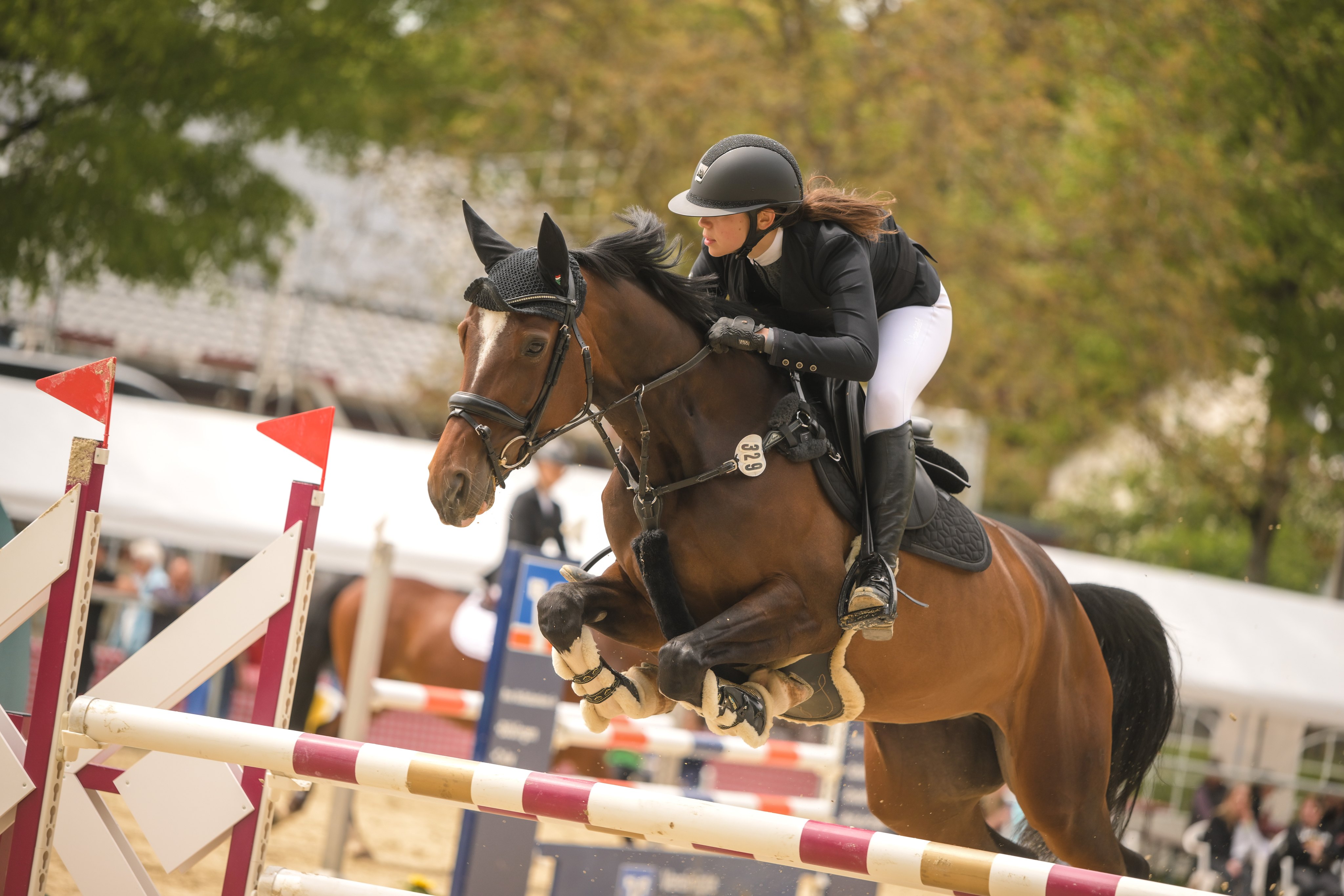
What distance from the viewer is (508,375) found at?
2.54 metres

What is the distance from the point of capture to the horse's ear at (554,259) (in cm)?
257

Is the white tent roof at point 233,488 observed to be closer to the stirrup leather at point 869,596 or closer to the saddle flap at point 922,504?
the saddle flap at point 922,504

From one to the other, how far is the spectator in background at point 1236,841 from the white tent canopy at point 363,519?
1086mm

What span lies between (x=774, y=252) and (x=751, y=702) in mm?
1154

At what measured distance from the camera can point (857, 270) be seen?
287cm

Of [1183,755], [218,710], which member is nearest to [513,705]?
[218,710]

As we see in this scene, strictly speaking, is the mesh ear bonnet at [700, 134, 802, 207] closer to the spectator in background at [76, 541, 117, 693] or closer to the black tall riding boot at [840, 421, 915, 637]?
the black tall riding boot at [840, 421, 915, 637]

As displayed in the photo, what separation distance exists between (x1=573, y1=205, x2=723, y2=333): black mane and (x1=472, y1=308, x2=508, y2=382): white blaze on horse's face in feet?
1.38

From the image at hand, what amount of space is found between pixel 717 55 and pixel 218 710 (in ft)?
24.0

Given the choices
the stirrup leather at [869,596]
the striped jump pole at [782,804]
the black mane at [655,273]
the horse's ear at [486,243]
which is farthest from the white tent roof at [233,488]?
the horse's ear at [486,243]

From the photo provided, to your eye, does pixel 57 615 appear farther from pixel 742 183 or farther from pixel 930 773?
pixel 930 773

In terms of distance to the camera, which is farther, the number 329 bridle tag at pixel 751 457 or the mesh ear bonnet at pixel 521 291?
the number 329 bridle tag at pixel 751 457

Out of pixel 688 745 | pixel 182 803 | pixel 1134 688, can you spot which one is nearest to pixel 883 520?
pixel 1134 688

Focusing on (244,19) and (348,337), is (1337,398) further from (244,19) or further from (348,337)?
(348,337)
